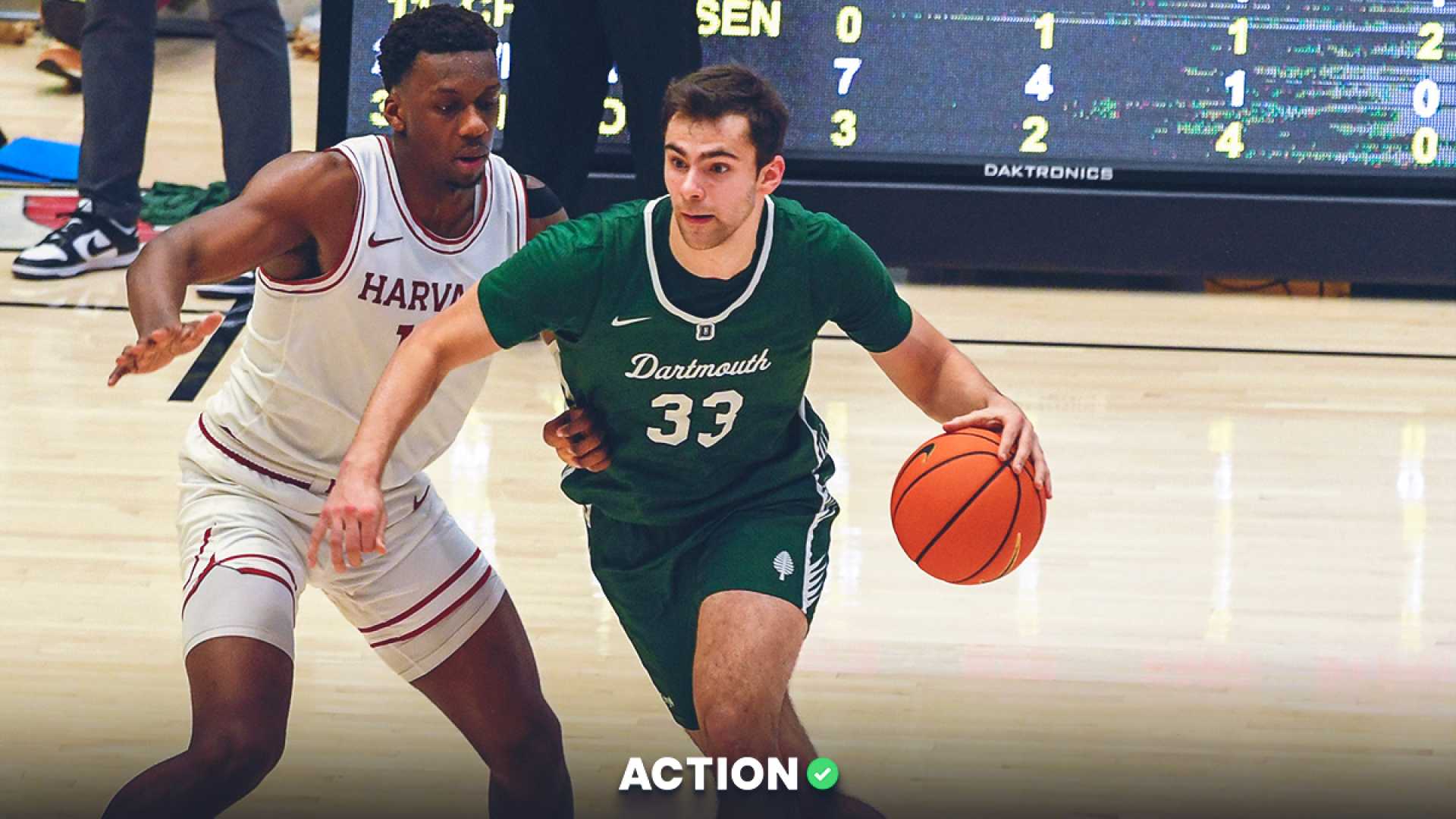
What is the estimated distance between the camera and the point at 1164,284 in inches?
292

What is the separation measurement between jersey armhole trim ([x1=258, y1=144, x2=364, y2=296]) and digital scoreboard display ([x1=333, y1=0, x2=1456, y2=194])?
3.55 metres

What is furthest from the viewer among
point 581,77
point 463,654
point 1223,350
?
point 1223,350

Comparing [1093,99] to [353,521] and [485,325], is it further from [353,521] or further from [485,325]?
[353,521]

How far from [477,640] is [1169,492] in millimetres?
2597

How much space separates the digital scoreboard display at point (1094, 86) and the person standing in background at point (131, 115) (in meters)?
0.30

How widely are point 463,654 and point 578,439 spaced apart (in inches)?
Answer: 17.3

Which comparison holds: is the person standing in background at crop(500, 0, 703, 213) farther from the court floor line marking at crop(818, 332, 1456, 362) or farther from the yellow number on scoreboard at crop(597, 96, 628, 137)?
the court floor line marking at crop(818, 332, 1456, 362)

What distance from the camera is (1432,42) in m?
6.81

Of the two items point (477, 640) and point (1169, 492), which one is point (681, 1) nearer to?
point (1169, 492)

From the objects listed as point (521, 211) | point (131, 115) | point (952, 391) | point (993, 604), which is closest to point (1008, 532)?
point (952, 391)

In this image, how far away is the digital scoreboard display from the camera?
22.2 ft

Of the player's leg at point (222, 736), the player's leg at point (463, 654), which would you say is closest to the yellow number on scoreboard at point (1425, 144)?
the player's leg at point (463, 654)

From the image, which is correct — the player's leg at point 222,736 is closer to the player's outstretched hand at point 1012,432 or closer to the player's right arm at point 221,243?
the player's right arm at point 221,243

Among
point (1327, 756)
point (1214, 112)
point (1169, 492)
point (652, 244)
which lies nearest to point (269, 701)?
point (652, 244)
